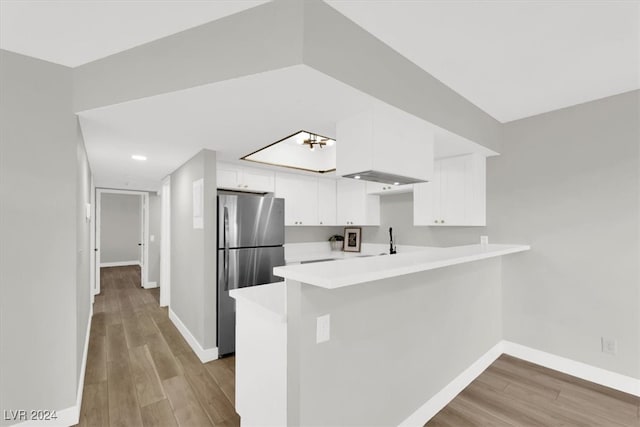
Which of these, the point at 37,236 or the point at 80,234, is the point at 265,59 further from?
the point at 80,234

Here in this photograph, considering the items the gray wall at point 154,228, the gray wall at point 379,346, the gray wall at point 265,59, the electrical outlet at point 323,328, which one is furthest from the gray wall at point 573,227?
the gray wall at point 154,228

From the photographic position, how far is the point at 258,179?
13.1 ft

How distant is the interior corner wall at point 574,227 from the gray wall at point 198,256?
3154 millimetres

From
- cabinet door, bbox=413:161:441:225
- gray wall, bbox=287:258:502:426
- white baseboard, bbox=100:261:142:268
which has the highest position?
cabinet door, bbox=413:161:441:225

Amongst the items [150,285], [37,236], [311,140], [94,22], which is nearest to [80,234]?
[37,236]

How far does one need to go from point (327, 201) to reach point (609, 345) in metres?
3.58

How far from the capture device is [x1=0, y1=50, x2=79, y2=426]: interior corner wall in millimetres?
1818

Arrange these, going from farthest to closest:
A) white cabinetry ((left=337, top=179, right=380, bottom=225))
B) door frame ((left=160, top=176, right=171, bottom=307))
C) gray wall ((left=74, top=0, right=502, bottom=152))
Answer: door frame ((left=160, top=176, right=171, bottom=307))
white cabinetry ((left=337, top=179, right=380, bottom=225))
gray wall ((left=74, top=0, right=502, bottom=152))

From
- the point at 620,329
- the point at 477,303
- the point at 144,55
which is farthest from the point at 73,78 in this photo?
the point at 620,329

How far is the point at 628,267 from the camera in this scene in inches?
97.2

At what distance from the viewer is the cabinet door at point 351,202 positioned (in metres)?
4.53

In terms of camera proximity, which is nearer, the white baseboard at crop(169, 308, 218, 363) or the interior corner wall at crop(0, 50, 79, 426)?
the interior corner wall at crop(0, 50, 79, 426)

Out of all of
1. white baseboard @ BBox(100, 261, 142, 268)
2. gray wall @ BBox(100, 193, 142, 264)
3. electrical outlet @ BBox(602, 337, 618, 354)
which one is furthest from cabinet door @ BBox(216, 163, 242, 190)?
white baseboard @ BBox(100, 261, 142, 268)

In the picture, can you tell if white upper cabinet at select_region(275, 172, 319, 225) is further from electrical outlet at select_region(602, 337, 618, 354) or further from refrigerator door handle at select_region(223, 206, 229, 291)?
electrical outlet at select_region(602, 337, 618, 354)
